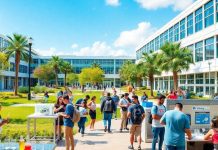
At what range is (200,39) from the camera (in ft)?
141

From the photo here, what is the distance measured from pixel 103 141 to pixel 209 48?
99.0 feet

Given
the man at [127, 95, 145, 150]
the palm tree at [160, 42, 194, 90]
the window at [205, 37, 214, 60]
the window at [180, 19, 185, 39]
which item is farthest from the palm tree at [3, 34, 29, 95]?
the man at [127, 95, 145, 150]

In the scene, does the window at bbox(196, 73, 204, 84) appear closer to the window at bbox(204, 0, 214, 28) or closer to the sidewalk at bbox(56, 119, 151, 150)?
the window at bbox(204, 0, 214, 28)

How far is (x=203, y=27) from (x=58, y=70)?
205 ft

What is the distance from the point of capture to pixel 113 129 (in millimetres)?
16906

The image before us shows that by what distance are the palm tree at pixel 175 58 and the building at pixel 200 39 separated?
8.06 ft

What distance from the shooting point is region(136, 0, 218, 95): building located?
38875 millimetres

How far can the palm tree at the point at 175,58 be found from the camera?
40.6m

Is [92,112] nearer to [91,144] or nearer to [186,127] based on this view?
[91,144]

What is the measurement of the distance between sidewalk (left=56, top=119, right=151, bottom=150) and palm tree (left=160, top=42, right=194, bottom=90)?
25488 millimetres

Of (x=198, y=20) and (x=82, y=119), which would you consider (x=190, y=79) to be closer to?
(x=198, y=20)

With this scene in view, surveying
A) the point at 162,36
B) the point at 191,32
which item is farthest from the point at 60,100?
the point at 162,36

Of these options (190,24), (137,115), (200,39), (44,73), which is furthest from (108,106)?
(44,73)

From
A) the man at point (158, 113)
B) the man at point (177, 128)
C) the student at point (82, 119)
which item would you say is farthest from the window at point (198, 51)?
the man at point (177, 128)
